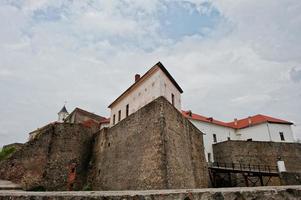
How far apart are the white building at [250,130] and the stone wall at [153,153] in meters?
10.3

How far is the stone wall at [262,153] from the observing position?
21547 mm

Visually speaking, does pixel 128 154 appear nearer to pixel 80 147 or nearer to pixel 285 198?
pixel 80 147

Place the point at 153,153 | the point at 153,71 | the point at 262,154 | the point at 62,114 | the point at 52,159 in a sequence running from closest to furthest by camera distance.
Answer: the point at 153,153, the point at 153,71, the point at 52,159, the point at 262,154, the point at 62,114

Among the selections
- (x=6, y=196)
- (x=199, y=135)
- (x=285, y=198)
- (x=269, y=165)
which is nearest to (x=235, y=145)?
(x=269, y=165)

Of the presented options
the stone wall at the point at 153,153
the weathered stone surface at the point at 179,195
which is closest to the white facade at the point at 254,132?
the stone wall at the point at 153,153

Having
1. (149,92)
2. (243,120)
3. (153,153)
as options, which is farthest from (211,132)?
(153,153)

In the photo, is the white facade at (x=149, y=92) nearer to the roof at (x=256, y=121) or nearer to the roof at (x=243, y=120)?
the roof at (x=243, y=120)

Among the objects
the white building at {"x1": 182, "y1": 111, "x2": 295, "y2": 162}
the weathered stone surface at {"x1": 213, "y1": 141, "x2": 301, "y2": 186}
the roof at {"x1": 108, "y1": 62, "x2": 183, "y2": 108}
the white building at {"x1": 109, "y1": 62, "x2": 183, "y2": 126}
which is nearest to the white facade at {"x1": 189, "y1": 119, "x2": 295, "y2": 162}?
the white building at {"x1": 182, "y1": 111, "x2": 295, "y2": 162}

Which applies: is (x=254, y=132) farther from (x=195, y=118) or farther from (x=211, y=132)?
(x=195, y=118)

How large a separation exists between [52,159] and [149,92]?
34.3 ft

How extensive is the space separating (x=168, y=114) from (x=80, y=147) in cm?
1082

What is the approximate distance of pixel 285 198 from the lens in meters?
2.07

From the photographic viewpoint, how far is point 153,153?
10625 mm

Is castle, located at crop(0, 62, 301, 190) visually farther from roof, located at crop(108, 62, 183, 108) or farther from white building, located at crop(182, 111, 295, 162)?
white building, located at crop(182, 111, 295, 162)
